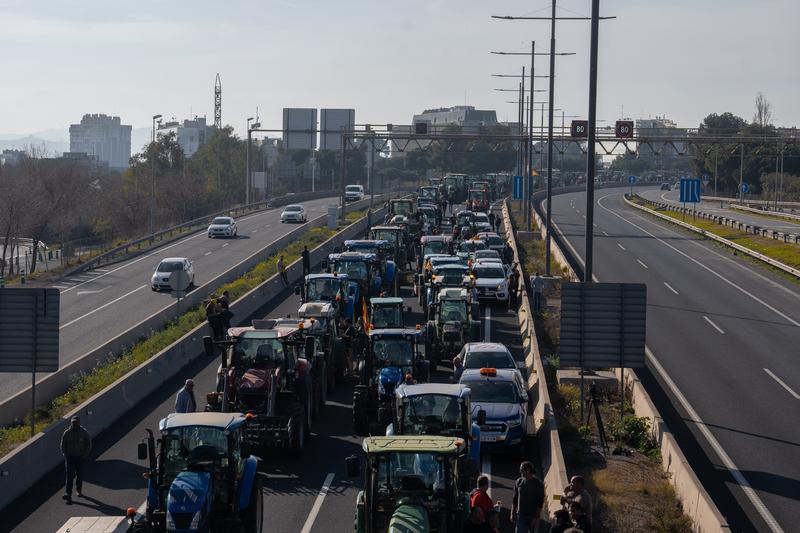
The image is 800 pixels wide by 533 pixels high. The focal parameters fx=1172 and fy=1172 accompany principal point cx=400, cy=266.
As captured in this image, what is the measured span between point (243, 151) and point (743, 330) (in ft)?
420

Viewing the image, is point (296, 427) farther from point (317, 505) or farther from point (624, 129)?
point (624, 129)

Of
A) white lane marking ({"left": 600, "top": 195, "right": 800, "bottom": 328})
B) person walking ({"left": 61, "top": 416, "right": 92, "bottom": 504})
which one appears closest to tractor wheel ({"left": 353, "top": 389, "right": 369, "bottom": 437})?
person walking ({"left": 61, "top": 416, "right": 92, "bottom": 504})

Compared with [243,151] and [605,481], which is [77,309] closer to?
[605,481]

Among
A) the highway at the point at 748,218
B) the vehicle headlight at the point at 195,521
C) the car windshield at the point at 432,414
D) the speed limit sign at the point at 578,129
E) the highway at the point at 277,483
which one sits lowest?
the highway at the point at 277,483

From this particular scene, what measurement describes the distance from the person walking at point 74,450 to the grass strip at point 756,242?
44.9 m

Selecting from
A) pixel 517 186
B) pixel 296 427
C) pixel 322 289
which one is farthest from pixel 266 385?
pixel 517 186

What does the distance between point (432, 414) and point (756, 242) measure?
55.9m

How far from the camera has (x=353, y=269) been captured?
122ft

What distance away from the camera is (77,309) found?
44656mm

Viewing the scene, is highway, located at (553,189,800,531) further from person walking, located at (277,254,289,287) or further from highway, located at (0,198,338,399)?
highway, located at (0,198,338,399)

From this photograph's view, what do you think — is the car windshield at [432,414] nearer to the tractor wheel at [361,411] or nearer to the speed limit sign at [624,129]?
the tractor wheel at [361,411]

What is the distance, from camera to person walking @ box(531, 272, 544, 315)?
131ft

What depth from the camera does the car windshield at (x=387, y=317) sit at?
98.2ft

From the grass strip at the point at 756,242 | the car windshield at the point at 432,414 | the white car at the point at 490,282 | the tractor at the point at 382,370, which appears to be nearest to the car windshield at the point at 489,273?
the white car at the point at 490,282
